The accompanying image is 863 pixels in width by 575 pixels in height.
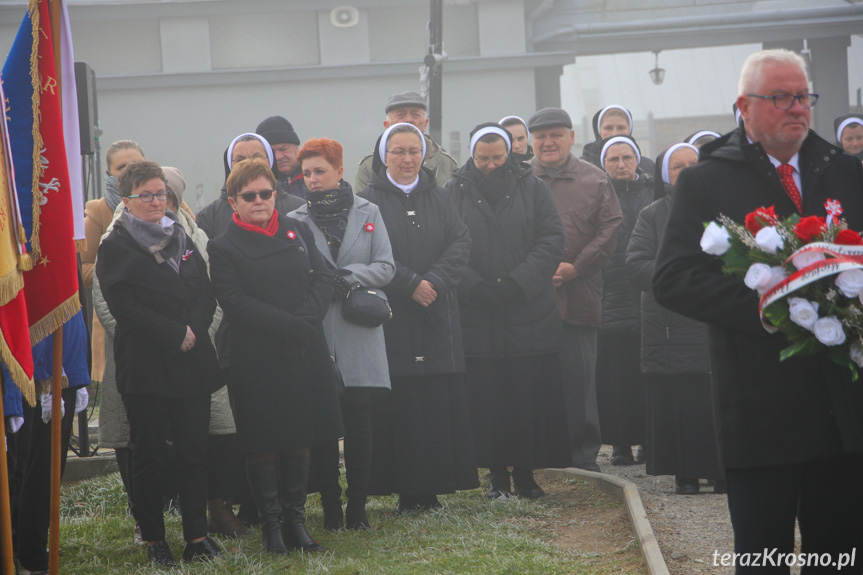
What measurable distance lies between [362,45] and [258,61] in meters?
2.29

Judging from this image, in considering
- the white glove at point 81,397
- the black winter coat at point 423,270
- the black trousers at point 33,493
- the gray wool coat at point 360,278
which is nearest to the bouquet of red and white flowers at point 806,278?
the gray wool coat at point 360,278

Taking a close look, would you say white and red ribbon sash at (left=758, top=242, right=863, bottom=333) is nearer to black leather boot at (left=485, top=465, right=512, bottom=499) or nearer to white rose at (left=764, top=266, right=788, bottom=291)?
white rose at (left=764, top=266, right=788, bottom=291)

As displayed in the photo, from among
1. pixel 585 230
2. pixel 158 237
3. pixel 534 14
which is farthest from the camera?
pixel 534 14

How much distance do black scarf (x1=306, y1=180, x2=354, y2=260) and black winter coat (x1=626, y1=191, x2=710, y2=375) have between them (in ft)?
6.74

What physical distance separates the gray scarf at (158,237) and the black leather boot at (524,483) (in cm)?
283

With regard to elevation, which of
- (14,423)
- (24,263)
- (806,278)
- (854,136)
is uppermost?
(854,136)

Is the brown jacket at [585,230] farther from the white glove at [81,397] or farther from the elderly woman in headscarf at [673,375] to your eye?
the white glove at [81,397]

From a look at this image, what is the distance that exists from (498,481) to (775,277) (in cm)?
423

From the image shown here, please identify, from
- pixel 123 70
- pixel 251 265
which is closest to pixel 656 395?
pixel 251 265

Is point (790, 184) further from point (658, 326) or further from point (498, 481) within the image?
point (498, 481)

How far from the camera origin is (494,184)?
7.53 m

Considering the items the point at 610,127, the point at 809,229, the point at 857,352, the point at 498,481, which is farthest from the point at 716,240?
the point at 610,127

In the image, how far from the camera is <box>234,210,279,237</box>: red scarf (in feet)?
20.0

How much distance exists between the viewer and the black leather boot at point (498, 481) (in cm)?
738
